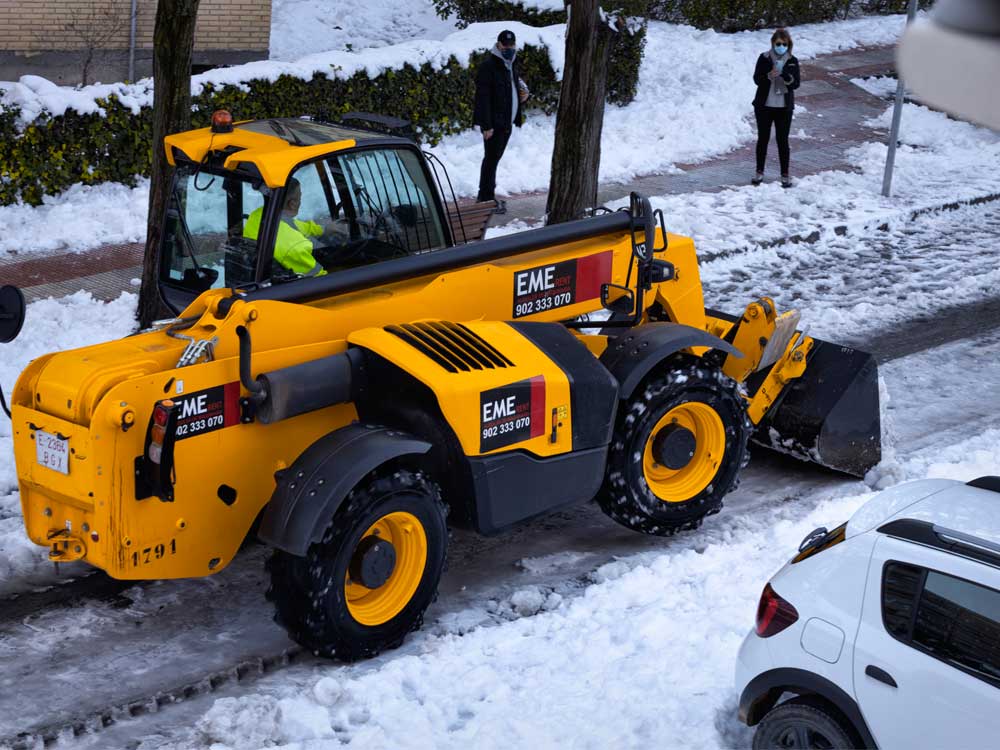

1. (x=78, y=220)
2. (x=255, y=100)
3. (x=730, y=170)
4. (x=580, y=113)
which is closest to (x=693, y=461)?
(x=580, y=113)

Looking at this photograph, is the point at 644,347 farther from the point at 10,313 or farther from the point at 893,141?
the point at 893,141

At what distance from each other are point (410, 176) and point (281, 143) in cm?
78

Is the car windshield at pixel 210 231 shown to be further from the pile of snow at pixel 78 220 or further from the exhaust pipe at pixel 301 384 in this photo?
the pile of snow at pixel 78 220

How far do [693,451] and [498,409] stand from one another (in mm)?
1607

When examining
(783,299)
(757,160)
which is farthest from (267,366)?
(757,160)

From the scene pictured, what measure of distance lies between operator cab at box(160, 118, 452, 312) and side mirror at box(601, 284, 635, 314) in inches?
39.3

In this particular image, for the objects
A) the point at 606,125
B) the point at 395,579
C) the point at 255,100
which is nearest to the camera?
the point at 395,579

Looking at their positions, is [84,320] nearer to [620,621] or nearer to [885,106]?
[620,621]

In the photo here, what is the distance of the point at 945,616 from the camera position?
15.7 feet

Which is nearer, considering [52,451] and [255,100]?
[52,451]

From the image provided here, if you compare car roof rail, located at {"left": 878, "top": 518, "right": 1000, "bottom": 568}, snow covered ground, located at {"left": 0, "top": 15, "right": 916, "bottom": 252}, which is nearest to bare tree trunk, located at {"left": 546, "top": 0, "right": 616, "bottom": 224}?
snow covered ground, located at {"left": 0, "top": 15, "right": 916, "bottom": 252}

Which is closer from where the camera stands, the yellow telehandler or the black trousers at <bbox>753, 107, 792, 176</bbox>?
the yellow telehandler

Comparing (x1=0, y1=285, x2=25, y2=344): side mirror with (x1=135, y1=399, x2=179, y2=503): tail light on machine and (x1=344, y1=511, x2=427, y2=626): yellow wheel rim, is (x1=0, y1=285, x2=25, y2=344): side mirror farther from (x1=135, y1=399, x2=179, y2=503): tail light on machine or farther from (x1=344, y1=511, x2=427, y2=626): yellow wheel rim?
(x1=344, y1=511, x2=427, y2=626): yellow wheel rim

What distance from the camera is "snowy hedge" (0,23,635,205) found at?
12773 millimetres
